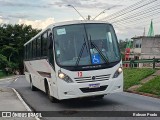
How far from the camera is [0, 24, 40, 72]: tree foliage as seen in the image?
3260 inches

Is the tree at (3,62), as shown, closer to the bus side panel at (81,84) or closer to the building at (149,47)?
the building at (149,47)

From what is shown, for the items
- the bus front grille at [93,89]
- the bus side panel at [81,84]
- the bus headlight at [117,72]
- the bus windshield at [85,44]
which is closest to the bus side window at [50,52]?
the bus windshield at [85,44]

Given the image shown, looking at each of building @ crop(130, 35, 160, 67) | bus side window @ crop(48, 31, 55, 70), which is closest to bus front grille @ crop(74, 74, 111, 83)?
bus side window @ crop(48, 31, 55, 70)

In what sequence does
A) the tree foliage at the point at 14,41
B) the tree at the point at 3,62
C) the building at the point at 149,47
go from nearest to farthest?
the building at the point at 149,47 < the tree at the point at 3,62 < the tree foliage at the point at 14,41

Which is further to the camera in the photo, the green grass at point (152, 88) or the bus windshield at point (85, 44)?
the green grass at point (152, 88)

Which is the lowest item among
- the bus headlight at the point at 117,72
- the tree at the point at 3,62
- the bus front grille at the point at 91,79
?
the tree at the point at 3,62

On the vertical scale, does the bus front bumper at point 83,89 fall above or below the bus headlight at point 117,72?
below

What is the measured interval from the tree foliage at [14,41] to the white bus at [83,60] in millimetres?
68347

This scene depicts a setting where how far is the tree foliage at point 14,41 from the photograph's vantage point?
82.8 meters

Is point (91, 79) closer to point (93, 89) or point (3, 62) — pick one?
point (93, 89)

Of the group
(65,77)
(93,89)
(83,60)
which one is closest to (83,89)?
(93,89)

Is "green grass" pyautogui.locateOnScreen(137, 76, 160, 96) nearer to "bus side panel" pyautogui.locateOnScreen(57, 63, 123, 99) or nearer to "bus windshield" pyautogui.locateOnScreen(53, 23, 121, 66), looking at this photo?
"bus windshield" pyautogui.locateOnScreen(53, 23, 121, 66)

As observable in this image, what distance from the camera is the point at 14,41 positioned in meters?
85.9

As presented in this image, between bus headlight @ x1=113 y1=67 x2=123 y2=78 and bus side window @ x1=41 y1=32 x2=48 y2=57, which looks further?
bus side window @ x1=41 y1=32 x2=48 y2=57
